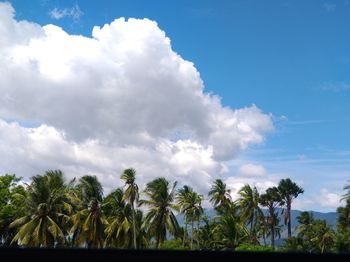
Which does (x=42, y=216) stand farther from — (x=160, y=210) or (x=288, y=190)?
(x=288, y=190)

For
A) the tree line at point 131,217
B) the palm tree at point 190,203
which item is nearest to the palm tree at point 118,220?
the tree line at point 131,217

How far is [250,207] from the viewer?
58.3m

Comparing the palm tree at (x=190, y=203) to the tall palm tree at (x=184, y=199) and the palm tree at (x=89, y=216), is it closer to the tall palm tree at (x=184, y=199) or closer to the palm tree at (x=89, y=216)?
the tall palm tree at (x=184, y=199)

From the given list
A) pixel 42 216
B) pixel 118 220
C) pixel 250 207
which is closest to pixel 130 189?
pixel 118 220

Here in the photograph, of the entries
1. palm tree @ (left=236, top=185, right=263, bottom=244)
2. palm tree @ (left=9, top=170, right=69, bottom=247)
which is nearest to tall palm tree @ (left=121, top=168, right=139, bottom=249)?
palm tree @ (left=9, top=170, right=69, bottom=247)

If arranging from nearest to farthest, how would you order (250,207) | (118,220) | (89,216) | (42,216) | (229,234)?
(42,216)
(89,216)
(118,220)
(229,234)
(250,207)

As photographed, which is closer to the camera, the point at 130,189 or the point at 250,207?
the point at 130,189

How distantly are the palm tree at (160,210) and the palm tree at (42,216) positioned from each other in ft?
36.9

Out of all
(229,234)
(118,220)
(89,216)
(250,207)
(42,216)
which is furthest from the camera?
(250,207)

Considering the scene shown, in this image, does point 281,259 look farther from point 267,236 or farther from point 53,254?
point 267,236

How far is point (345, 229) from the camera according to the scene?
177 ft

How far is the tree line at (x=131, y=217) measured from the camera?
36531 mm

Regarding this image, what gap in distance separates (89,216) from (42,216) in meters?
6.07

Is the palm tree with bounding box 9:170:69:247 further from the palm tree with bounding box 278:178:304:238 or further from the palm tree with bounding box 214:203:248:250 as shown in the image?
the palm tree with bounding box 278:178:304:238
